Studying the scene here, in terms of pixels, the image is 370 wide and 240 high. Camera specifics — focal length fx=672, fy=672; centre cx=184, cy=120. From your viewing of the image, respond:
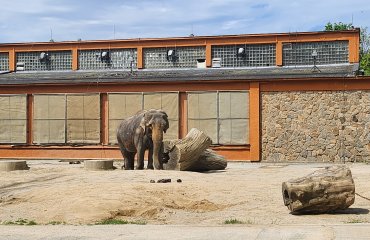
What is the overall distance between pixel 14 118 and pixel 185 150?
53.4 feet

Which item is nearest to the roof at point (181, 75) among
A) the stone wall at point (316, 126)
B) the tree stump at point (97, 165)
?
the stone wall at point (316, 126)

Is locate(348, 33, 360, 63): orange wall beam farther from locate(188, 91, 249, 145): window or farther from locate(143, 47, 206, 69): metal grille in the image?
locate(188, 91, 249, 145): window

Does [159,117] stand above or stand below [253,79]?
below

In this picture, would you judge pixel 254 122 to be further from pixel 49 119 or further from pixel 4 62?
pixel 4 62

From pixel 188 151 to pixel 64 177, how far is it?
409 centimetres

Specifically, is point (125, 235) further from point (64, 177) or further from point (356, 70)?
point (356, 70)

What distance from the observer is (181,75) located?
37.3 m

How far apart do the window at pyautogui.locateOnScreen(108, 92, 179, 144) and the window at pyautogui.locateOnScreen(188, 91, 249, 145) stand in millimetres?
902

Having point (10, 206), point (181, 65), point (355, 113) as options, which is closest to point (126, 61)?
point (181, 65)

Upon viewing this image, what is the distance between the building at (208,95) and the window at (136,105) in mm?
50

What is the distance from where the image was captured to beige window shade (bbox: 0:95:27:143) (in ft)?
115

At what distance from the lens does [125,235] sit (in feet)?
32.7

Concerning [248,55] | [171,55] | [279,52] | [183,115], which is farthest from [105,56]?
[183,115]

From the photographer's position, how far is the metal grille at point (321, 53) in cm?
3903
